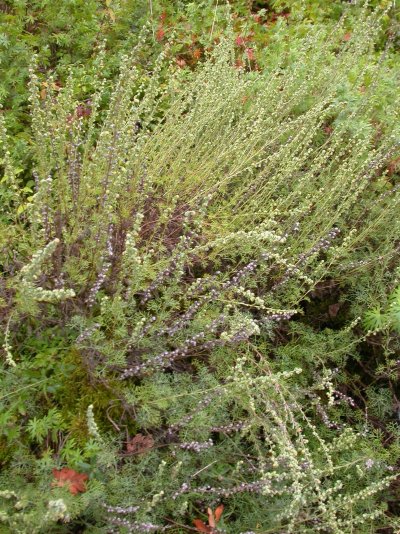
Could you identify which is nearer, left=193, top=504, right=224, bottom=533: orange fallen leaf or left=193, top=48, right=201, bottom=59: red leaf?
left=193, top=504, right=224, bottom=533: orange fallen leaf

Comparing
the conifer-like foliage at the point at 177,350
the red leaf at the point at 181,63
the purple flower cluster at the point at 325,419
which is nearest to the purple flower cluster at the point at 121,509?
the conifer-like foliage at the point at 177,350

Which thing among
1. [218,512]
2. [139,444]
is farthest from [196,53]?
[218,512]

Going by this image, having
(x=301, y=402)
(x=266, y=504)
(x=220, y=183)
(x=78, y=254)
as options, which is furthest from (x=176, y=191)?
(x=266, y=504)

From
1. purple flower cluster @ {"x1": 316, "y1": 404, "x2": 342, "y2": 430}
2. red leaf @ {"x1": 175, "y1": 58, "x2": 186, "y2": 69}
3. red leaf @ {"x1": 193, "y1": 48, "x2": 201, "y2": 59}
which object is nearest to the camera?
purple flower cluster @ {"x1": 316, "y1": 404, "x2": 342, "y2": 430}

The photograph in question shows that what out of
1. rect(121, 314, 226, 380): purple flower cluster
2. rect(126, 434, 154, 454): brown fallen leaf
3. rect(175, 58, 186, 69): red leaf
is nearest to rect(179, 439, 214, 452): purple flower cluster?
rect(126, 434, 154, 454): brown fallen leaf

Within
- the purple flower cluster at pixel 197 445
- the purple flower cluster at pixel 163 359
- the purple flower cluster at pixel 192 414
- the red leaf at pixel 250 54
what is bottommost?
the purple flower cluster at pixel 197 445

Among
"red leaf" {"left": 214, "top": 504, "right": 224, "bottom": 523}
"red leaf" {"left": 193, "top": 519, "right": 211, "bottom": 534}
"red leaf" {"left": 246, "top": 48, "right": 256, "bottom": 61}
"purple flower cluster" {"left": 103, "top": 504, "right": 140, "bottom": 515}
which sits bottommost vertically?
"red leaf" {"left": 193, "top": 519, "right": 211, "bottom": 534}

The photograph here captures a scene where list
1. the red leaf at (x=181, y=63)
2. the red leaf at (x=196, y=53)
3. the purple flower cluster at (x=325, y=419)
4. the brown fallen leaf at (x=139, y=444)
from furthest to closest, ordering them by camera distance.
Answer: the red leaf at (x=196, y=53), the red leaf at (x=181, y=63), the purple flower cluster at (x=325, y=419), the brown fallen leaf at (x=139, y=444)

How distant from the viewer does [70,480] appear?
2109 millimetres

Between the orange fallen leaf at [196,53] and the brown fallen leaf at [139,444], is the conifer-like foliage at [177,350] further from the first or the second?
the orange fallen leaf at [196,53]

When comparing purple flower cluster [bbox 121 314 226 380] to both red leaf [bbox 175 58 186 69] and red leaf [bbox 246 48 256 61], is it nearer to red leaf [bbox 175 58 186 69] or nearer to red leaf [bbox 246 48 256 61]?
red leaf [bbox 175 58 186 69]

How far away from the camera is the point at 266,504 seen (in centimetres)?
248

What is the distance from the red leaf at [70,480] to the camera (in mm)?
2064

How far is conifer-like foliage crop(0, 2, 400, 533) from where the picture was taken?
2252mm
